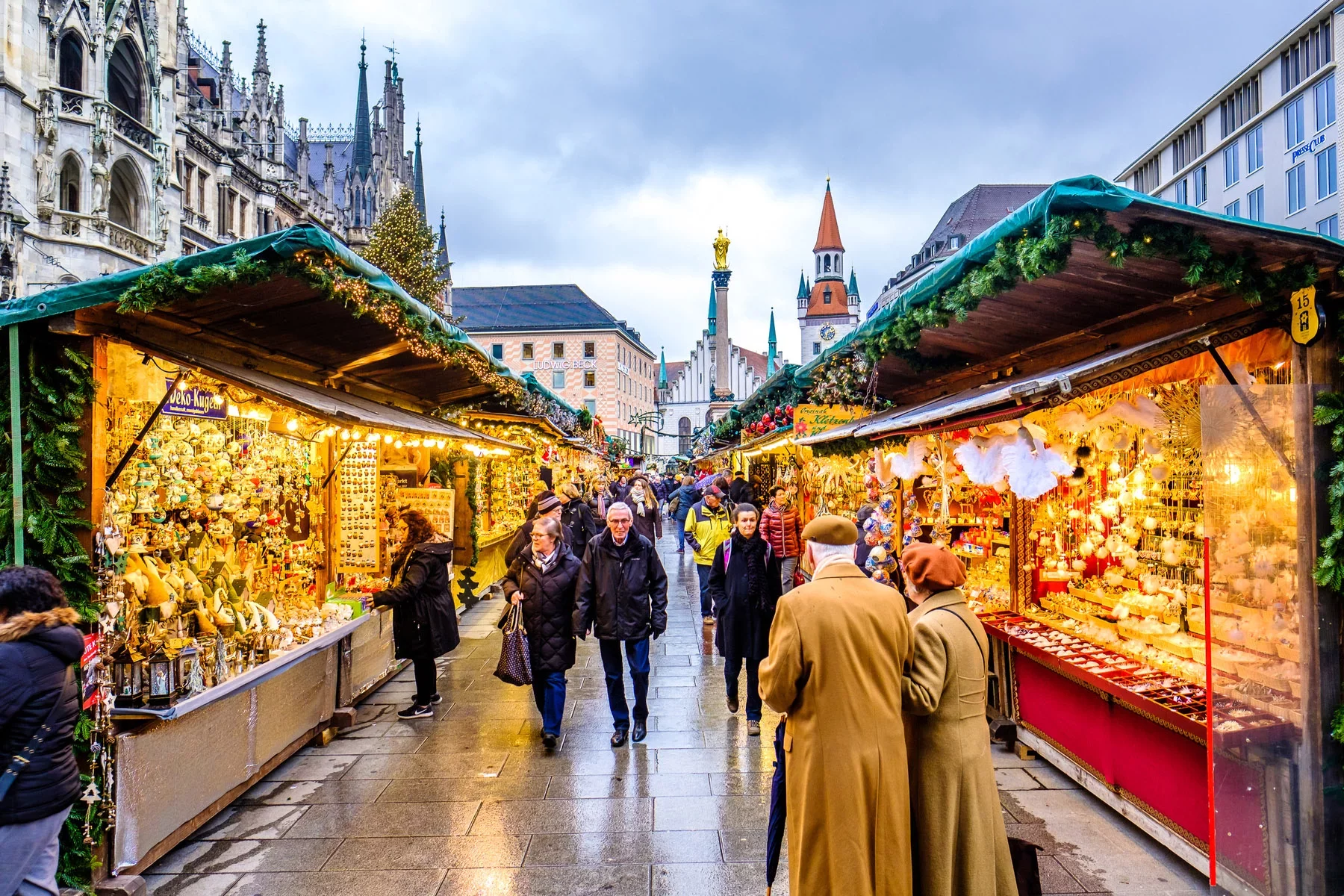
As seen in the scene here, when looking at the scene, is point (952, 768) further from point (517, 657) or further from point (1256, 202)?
point (1256, 202)

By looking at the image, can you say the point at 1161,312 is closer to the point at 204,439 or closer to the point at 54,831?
the point at 54,831

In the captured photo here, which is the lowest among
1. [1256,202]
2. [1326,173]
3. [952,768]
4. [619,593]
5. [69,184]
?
[952,768]

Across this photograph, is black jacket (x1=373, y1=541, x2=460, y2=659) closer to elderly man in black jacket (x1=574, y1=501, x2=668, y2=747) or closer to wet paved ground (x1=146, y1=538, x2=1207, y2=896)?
wet paved ground (x1=146, y1=538, x2=1207, y2=896)

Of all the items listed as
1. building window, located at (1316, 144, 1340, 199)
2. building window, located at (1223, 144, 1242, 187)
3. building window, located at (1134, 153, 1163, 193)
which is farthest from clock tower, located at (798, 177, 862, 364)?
building window, located at (1316, 144, 1340, 199)

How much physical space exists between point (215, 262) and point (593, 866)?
3.38 meters

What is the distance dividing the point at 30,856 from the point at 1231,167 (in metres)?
51.0

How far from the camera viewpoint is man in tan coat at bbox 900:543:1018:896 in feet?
9.55

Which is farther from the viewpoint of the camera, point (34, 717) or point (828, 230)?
point (828, 230)

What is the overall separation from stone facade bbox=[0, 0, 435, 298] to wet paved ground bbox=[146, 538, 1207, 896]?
1931cm

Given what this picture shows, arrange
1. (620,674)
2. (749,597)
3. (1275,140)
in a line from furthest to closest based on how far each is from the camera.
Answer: (1275,140) < (749,597) < (620,674)

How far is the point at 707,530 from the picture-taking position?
937cm

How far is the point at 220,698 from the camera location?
4.52 meters

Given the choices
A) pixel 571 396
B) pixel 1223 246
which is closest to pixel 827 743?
pixel 1223 246

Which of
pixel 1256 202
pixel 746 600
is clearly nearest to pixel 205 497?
pixel 746 600
